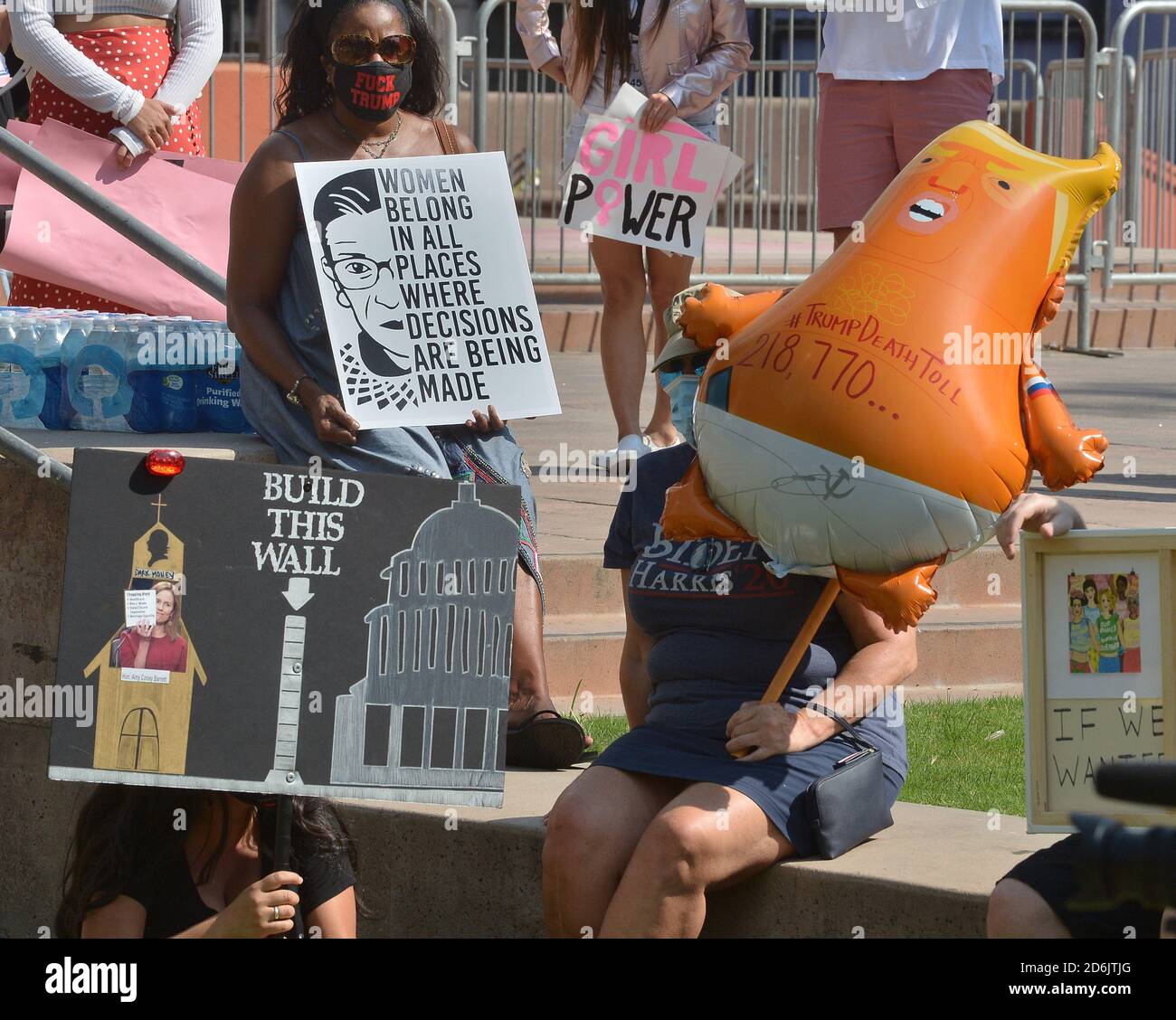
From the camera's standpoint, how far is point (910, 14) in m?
5.75

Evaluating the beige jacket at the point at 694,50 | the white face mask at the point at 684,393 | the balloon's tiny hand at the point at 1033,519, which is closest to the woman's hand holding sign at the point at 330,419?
the white face mask at the point at 684,393

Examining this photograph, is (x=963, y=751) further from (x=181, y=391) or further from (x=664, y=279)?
(x=664, y=279)

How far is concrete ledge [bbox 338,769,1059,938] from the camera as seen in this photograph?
3.34 m

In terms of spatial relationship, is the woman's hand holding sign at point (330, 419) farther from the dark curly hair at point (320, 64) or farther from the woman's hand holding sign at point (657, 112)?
the woman's hand holding sign at point (657, 112)

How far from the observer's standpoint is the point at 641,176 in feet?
20.0

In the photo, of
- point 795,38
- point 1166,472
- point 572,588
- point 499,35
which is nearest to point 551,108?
point 499,35

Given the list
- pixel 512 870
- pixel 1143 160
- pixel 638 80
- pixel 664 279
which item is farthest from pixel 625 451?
pixel 1143 160

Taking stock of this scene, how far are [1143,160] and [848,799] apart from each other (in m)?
8.71

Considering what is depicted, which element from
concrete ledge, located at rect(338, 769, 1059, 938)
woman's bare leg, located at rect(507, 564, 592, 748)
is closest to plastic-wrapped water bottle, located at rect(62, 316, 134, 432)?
woman's bare leg, located at rect(507, 564, 592, 748)

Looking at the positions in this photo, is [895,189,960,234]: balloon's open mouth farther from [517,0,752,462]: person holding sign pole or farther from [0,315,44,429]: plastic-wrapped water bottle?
[517,0,752,462]: person holding sign pole

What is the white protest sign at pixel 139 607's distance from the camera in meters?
3.08

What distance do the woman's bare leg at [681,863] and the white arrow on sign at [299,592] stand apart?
2.29ft

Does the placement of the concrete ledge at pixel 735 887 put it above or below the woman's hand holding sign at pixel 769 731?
below
